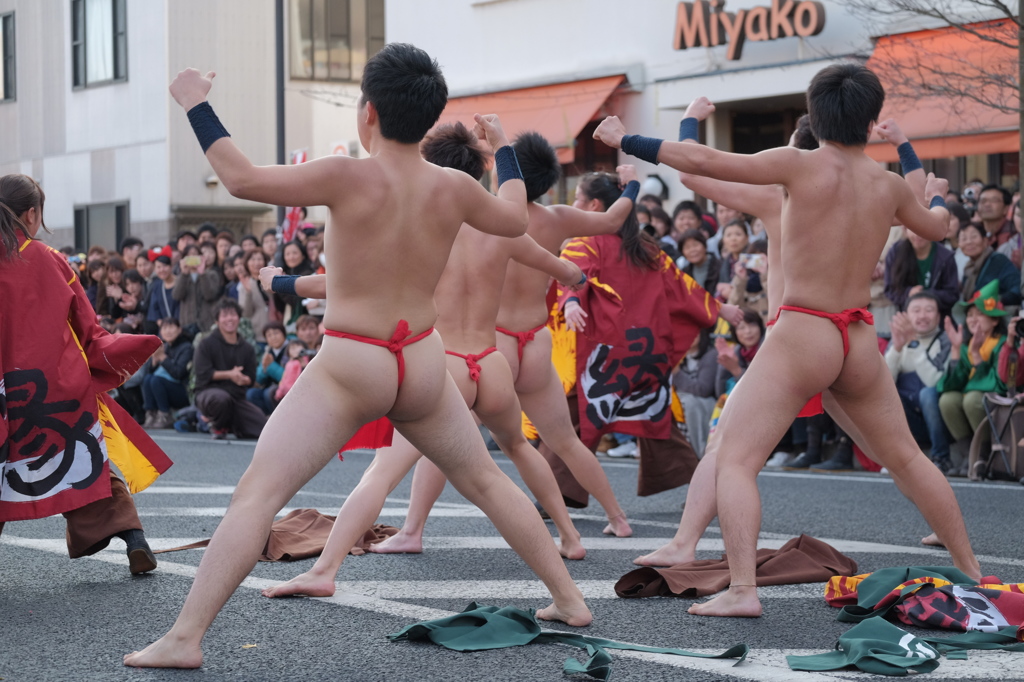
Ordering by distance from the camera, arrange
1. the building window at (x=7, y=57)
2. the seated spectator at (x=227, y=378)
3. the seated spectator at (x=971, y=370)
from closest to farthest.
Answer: the seated spectator at (x=971, y=370) → the seated spectator at (x=227, y=378) → the building window at (x=7, y=57)

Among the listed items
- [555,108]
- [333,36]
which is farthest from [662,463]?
[333,36]

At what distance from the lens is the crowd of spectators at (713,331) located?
9820 mm

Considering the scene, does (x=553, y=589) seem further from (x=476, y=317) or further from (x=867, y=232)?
(x=867, y=232)

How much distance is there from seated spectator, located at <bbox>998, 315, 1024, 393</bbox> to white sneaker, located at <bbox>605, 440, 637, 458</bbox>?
337cm

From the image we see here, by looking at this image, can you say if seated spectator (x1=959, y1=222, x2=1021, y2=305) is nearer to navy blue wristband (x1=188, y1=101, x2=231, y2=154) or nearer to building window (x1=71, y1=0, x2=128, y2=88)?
navy blue wristband (x1=188, y1=101, x2=231, y2=154)

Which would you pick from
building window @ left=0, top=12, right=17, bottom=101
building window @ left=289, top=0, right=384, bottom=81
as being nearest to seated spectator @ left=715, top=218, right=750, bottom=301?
building window @ left=289, top=0, right=384, bottom=81

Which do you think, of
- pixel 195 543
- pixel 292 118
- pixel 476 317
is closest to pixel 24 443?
pixel 195 543

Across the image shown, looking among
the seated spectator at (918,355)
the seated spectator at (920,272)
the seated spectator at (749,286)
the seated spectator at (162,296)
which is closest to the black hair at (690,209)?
the seated spectator at (749,286)

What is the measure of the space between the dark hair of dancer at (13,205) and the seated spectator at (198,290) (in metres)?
9.24

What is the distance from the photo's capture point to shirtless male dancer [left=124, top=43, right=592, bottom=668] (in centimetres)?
398

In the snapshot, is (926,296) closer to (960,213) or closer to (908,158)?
(960,213)

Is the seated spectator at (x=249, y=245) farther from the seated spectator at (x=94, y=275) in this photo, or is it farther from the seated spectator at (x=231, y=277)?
the seated spectator at (x=94, y=275)

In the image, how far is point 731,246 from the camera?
38.8 feet

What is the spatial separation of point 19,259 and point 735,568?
10.6ft
